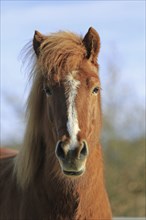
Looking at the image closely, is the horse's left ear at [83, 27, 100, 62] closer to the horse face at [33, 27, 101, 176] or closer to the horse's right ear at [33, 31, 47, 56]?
the horse face at [33, 27, 101, 176]

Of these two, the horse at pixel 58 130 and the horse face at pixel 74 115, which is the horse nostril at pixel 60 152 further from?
the horse at pixel 58 130

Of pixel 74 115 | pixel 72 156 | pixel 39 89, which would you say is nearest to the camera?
pixel 72 156

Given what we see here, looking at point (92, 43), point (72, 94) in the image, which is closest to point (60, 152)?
point (72, 94)

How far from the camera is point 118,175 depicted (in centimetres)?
1850

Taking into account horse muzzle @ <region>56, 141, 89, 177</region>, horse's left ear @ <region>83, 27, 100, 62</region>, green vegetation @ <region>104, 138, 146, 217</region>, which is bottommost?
green vegetation @ <region>104, 138, 146, 217</region>

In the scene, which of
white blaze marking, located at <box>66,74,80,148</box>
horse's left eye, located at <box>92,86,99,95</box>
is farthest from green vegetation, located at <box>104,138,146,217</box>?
white blaze marking, located at <box>66,74,80,148</box>

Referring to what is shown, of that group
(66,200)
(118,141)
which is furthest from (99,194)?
(118,141)

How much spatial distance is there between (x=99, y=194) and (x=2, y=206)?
105 cm

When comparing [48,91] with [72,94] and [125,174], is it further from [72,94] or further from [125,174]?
[125,174]

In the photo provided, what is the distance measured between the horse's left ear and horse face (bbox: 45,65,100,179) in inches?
10.6

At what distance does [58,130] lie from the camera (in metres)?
4.39

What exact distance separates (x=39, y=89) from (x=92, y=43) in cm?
67

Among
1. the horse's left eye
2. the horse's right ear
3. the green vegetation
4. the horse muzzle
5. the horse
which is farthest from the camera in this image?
the green vegetation

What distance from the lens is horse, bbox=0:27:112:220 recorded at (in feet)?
14.9
